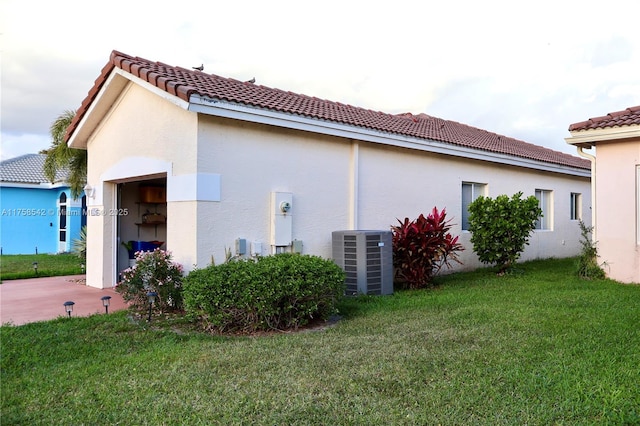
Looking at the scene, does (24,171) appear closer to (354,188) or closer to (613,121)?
(354,188)

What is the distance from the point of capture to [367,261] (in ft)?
29.3

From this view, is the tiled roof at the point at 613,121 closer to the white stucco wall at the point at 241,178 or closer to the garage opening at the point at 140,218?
the white stucco wall at the point at 241,178

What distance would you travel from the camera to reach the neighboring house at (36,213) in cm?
2031

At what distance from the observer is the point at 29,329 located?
643cm

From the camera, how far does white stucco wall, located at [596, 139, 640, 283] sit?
992 cm

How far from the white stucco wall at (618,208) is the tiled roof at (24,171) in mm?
19672

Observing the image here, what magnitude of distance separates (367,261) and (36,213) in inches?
732

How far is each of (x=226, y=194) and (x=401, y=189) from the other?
481 centimetres

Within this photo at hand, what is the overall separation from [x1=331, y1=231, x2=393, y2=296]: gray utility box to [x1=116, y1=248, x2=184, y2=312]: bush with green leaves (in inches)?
128

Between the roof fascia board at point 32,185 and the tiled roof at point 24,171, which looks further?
the tiled roof at point 24,171

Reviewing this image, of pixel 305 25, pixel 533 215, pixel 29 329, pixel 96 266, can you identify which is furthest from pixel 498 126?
pixel 29 329

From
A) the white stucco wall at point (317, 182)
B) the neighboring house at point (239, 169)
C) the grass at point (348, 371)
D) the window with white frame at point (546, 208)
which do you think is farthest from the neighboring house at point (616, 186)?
the window with white frame at point (546, 208)

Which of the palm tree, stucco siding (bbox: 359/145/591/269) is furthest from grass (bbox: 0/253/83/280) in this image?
stucco siding (bbox: 359/145/591/269)

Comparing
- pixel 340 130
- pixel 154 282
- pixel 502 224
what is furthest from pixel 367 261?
pixel 154 282
